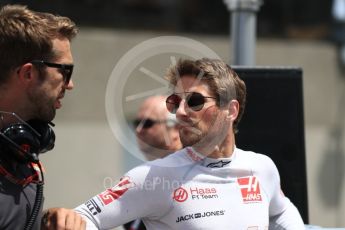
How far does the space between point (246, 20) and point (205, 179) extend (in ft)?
5.15

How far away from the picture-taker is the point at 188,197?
2652 millimetres

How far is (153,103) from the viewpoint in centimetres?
399

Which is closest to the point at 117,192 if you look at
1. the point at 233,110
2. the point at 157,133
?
the point at 233,110

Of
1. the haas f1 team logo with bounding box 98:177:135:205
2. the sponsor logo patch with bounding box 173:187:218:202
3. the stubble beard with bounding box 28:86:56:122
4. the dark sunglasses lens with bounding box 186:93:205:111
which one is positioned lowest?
the sponsor logo patch with bounding box 173:187:218:202

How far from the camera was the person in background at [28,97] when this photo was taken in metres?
2.32

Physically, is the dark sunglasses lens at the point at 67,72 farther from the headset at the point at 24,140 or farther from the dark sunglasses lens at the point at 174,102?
the dark sunglasses lens at the point at 174,102

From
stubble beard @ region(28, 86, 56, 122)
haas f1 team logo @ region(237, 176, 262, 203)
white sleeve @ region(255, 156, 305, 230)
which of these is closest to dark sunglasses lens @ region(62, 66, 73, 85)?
stubble beard @ region(28, 86, 56, 122)

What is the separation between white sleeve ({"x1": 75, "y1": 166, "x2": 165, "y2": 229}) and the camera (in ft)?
8.50

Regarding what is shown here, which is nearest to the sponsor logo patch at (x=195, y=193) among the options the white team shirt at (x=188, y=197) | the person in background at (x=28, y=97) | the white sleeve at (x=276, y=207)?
the white team shirt at (x=188, y=197)

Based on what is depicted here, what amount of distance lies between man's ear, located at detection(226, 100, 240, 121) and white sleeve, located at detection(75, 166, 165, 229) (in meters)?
0.47

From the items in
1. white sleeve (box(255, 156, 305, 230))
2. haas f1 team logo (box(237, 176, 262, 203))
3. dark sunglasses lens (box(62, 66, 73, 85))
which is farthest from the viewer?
white sleeve (box(255, 156, 305, 230))

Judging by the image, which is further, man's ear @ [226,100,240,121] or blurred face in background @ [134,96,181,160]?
blurred face in background @ [134,96,181,160]

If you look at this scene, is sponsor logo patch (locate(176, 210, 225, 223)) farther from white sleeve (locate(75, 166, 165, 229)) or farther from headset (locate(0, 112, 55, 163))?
headset (locate(0, 112, 55, 163))

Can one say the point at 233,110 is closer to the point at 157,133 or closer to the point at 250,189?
the point at 250,189
